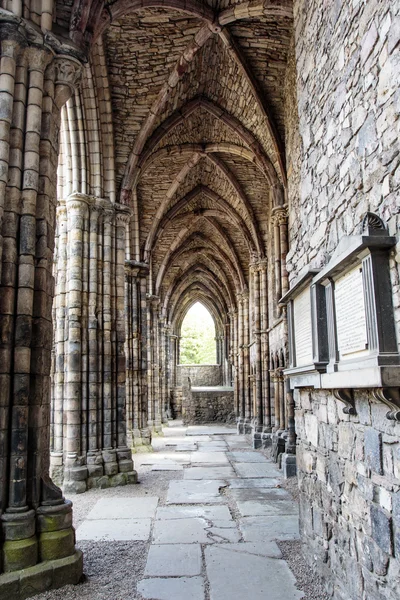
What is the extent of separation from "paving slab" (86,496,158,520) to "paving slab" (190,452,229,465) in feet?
12.1

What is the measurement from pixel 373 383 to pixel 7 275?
3.36m

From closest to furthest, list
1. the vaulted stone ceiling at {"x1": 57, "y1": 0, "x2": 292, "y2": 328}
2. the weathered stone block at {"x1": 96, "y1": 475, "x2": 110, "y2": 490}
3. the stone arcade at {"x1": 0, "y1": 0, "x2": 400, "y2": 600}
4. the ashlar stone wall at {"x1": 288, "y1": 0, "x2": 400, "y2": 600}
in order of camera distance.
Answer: the ashlar stone wall at {"x1": 288, "y1": 0, "x2": 400, "y2": 600}
the stone arcade at {"x1": 0, "y1": 0, "x2": 400, "y2": 600}
the weathered stone block at {"x1": 96, "y1": 475, "x2": 110, "y2": 490}
the vaulted stone ceiling at {"x1": 57, "y1": 0, "x2": 292, "y2": 328}

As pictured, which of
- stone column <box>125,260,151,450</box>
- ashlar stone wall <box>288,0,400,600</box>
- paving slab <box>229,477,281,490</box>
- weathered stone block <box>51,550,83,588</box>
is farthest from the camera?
stone column <box>125,260,151,450</box>

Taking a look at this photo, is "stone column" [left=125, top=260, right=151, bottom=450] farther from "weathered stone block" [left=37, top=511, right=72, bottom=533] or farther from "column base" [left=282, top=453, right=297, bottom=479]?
"weathered stone block" [left=37, top=511, right=72, bottom=533]

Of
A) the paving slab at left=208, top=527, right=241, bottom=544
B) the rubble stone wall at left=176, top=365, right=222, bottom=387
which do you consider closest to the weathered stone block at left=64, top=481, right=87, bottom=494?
the paving slab at left=208, top=527, right=241, bottom=544

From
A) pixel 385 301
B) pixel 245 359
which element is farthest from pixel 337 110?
pixel 245 359

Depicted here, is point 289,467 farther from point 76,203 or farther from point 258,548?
point 76,203

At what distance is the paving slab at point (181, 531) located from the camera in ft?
18.3

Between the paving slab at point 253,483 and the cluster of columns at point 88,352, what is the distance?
181 centimetres

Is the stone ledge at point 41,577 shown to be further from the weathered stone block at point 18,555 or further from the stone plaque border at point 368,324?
the stone plaque border at point 368,324

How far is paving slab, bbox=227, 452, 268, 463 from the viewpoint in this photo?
465 inches

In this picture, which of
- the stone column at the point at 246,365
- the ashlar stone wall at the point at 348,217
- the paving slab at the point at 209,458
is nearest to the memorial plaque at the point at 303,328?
the ashlar stone wall at the point at 348,217

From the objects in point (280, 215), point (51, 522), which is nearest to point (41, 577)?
point (51, 522)

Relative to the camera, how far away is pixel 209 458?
40.0 feet
